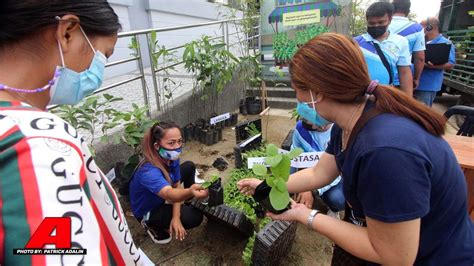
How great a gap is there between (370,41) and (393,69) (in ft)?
1.19

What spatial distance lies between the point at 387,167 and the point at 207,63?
11.2 feet

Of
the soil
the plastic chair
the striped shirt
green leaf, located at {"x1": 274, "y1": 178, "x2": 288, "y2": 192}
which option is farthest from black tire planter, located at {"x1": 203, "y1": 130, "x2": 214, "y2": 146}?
the striped shirt

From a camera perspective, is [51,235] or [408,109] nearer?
[51,235]

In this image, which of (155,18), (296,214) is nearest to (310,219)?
(296,214)

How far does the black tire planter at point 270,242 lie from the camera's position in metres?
1.68

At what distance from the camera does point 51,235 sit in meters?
0.43

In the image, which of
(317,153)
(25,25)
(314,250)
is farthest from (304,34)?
(25,25)

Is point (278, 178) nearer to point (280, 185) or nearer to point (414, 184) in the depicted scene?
point (280, 185)

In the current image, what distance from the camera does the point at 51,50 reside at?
69 centimetres

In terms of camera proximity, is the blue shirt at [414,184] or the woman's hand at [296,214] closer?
the blue shirt at [414,184]

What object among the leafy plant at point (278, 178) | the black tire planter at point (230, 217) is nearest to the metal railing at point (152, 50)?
the black tire planter at point (230, 217)

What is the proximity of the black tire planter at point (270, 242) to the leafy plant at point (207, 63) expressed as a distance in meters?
2.73

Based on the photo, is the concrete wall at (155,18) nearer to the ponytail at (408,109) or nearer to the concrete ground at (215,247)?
the concrete ground at (215,247)

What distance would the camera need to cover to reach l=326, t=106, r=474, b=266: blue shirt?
0.83m
